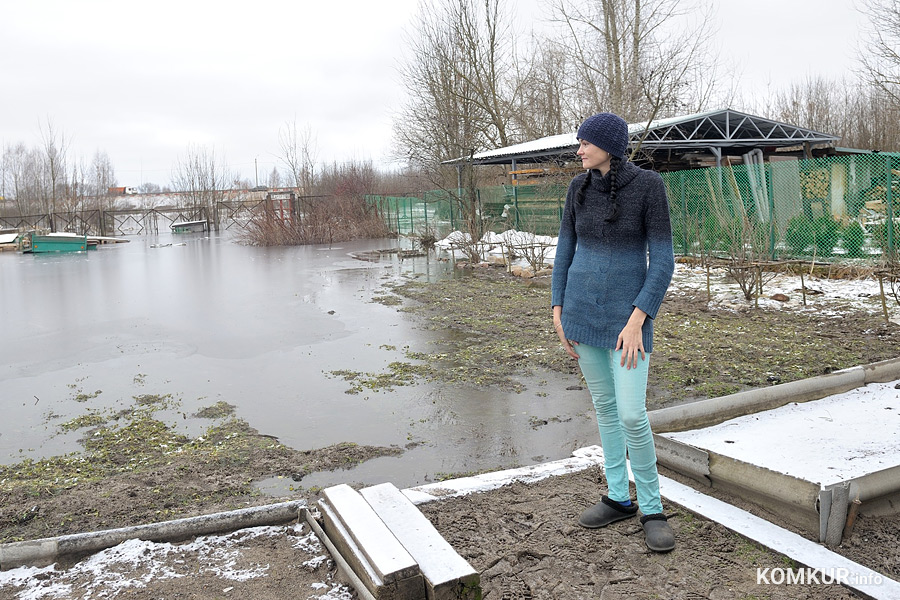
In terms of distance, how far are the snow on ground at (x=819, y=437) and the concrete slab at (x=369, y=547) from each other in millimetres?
1857

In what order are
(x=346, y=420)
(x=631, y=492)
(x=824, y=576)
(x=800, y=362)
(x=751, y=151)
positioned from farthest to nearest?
(x=751, y=151)
(x=800, y=362)
(x=346, y=420)
(x=631, y=492)
(x=824, y=576)

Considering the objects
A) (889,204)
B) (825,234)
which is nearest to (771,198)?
(825,234)

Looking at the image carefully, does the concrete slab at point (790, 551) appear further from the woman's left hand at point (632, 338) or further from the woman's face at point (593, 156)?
the woman's face at point (593, 156)

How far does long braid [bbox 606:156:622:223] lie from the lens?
296 centimetres

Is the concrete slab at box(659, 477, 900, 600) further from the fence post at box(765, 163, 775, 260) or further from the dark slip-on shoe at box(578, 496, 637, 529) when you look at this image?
the fence post at box(765, 163, 775, 260)

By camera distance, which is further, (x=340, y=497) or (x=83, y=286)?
(x=83, y=286)

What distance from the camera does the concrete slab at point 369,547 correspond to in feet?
8.41

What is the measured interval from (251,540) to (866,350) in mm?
6366

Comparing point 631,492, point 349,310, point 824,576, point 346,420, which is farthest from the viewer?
point 349,310

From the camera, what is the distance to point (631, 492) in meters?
3.55

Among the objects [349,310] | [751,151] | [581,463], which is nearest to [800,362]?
[581,463]

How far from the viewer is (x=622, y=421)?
3.00 m

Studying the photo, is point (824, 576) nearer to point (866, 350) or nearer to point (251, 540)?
point (251, 540)

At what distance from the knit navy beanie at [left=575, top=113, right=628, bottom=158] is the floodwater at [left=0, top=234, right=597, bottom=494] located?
7.56 feet
